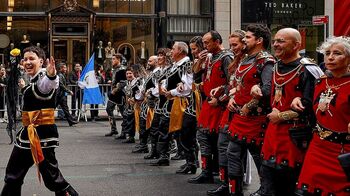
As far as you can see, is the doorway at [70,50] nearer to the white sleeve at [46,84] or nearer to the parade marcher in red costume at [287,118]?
the white sleeve at [46,84]

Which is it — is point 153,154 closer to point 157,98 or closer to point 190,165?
point 157,98

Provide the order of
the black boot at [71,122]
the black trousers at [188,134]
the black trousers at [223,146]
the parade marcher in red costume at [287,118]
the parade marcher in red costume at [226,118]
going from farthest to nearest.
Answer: the black boot at [71,122] → the black trousers at [188,134] → the black trousers at [223,146] → the parade marcher in red costume at [226,118] → the parade marcher in red costume at [287,118]

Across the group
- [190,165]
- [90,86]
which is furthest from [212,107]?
[90,86]

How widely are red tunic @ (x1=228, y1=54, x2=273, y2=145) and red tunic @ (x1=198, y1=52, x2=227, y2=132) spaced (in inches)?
45.2

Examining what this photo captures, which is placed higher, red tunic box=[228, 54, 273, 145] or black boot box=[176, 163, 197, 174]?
red tunic box=[228, 54, 273, 145]

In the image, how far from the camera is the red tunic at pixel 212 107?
8.31 metres

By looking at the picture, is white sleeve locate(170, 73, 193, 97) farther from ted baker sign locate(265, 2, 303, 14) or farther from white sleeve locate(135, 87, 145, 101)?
ted baker sign locate(265, 2, 303, 14)

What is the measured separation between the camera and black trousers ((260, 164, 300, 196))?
19.5 ft

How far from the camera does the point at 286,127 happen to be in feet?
19.4

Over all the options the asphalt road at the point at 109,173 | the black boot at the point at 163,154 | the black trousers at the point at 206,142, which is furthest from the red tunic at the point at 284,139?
the black boot at the point at 163,154

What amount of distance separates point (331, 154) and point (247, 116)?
6.44 ft

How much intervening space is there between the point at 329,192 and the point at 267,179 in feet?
3.68

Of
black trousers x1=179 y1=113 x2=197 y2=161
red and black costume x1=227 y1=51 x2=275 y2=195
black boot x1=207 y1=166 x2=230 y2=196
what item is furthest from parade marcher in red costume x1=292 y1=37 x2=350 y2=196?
black trousers x1=179 y1=113 x2=197 y2=161

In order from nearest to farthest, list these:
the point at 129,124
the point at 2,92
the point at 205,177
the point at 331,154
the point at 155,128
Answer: the point at 331,154 → the point at 205,177 → the point at 155,128 → the point at 129,124 → the point at 2,92
